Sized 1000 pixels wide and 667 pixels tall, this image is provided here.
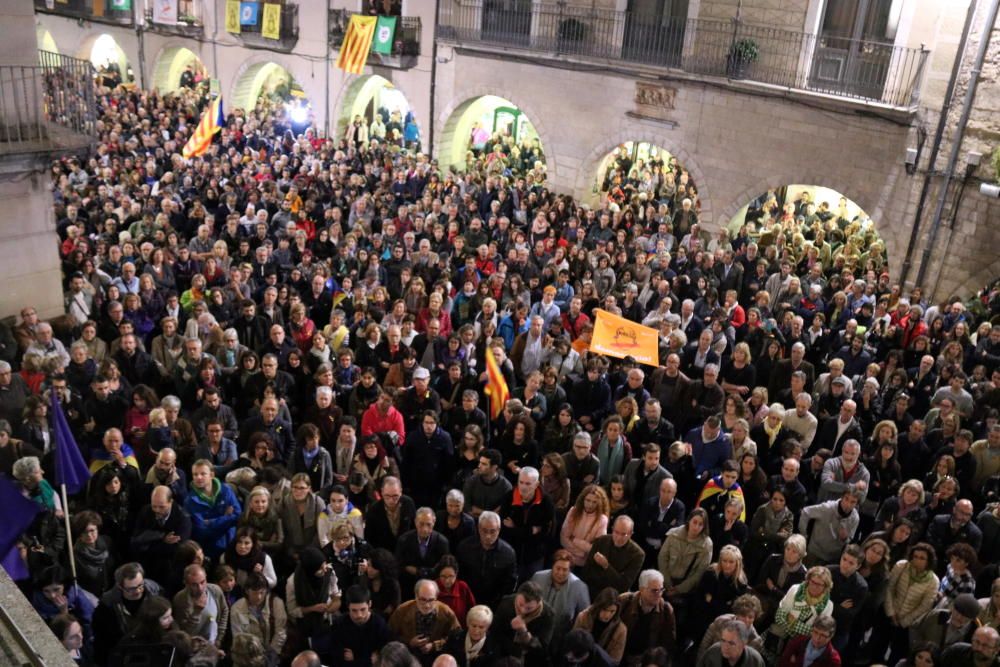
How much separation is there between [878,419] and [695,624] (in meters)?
4.32

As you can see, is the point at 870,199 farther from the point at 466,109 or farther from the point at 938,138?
the point at 466,109

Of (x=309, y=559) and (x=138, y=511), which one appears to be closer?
(x=309, y=559)

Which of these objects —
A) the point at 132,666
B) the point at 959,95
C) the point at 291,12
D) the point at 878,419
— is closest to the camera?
the point at 132,666

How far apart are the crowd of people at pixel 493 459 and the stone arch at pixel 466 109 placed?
7324mm

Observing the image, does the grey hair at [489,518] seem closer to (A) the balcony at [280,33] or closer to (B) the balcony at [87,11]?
(A) the balcony at [280,33]

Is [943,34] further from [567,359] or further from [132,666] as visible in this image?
[132,666]

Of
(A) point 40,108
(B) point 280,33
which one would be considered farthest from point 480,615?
(B) point 280,33

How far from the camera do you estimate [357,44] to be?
23.0 m

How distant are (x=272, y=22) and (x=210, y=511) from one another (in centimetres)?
2260

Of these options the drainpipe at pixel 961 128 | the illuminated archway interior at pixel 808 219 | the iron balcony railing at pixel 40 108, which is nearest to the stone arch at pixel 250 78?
the illuminated archway interior at pixel 808 219

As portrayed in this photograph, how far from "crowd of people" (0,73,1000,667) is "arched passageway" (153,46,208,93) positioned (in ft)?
64.6

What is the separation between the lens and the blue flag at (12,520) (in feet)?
18.8

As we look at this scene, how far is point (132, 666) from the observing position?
5.18 meters

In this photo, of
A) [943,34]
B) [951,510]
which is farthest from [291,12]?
[951,510]
